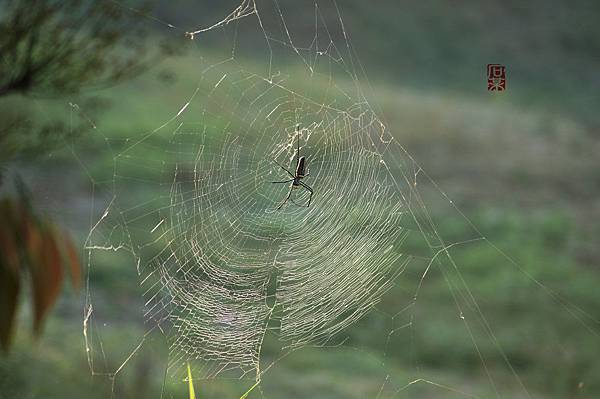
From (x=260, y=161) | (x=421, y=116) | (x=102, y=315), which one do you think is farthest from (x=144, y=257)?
(x=421, y=116)

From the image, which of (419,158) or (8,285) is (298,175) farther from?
(419,158)

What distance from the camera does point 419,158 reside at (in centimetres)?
609

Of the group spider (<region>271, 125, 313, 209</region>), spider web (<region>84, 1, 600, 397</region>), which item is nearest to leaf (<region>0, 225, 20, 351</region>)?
spider web (<region>84, 1, 600, 397</region>)

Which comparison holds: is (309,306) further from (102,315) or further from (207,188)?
(102,315)

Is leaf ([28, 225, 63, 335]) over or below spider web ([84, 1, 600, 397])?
over

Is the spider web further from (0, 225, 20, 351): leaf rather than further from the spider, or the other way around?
(0, 225, 20, 351): leaf

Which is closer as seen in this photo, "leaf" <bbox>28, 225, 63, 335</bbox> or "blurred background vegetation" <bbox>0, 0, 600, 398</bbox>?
"leaf" <bbox>28, 225, 63, 335</bbox>

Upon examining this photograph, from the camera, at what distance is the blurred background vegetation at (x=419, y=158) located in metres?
2.53

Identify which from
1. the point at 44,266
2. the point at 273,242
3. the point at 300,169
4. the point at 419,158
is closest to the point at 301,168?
the point at 300,169

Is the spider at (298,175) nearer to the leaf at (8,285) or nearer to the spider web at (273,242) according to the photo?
the spider web at (273,242)

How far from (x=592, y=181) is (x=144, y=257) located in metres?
3.19

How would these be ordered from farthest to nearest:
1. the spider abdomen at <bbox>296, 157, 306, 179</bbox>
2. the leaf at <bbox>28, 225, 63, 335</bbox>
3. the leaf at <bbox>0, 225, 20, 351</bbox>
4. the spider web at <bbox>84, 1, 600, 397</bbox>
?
the spider abdomen at <bbox>296, 157, 306, 179</bbox> < the spider web at <bbox>84, 1, 600, 397</bbox> < the leaf at <bbox>28, 225, 63, 335</bbox> < the leaf at <bbox>0, 225, 20, 351</bbox>

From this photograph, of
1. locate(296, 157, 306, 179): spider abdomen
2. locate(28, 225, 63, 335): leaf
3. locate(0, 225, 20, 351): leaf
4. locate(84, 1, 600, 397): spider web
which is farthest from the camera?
locate(296, 157, 306, 179): spider abdomen

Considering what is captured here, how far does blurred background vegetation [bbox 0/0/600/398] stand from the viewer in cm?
253
